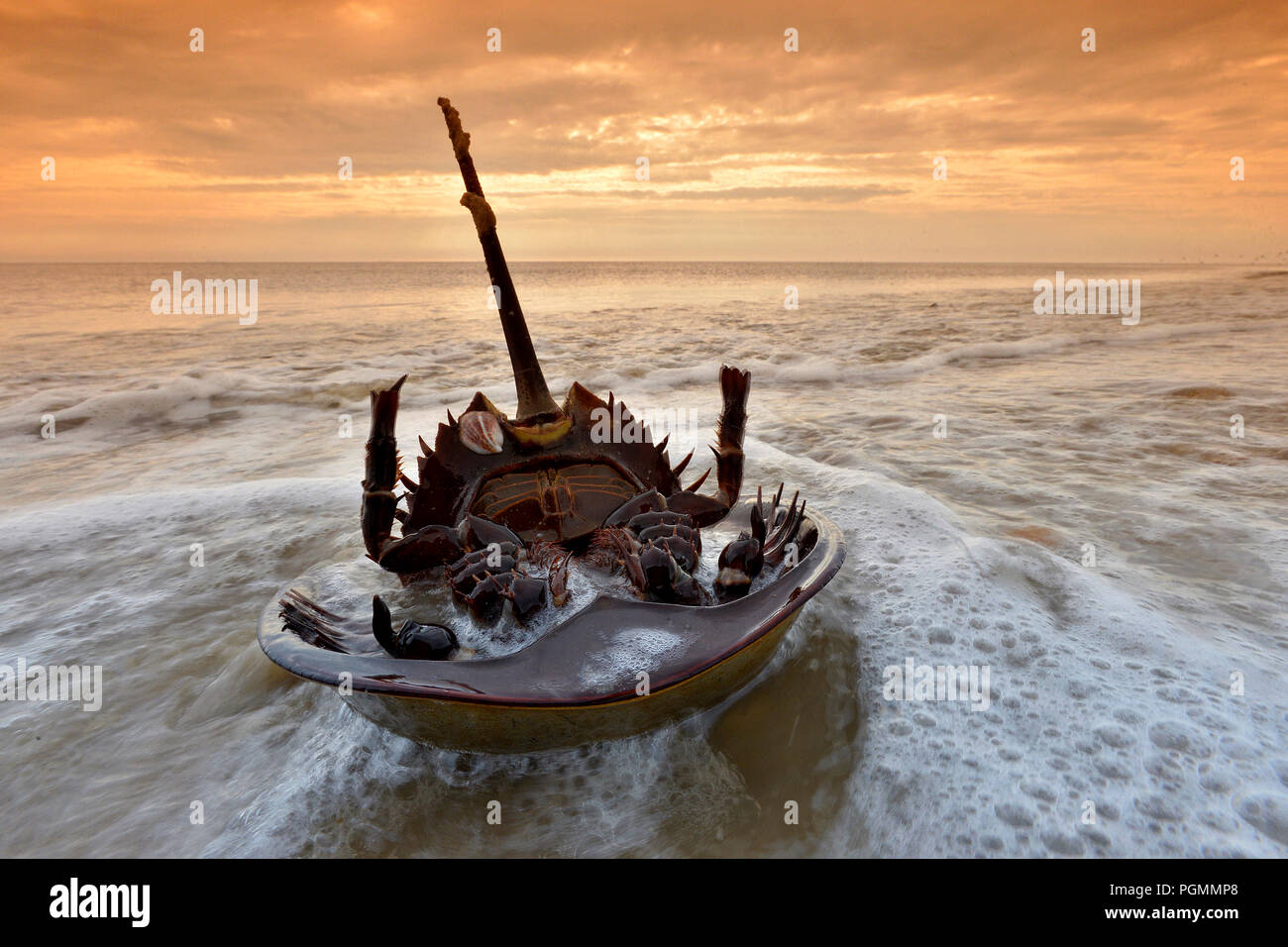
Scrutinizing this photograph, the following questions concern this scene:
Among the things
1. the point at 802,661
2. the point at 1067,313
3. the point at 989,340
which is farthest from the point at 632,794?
the point at 1067,313

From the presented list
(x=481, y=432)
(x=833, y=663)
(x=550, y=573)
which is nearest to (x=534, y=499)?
(x=481, y=432)

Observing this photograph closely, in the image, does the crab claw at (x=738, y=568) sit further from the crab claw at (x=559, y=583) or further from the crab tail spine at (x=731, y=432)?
the crab tail spine at (x=731, y=432)

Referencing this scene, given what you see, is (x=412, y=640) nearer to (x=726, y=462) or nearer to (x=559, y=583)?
(x=559, y=583)

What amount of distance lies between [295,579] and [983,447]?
4.43 meters

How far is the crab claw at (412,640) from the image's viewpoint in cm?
153

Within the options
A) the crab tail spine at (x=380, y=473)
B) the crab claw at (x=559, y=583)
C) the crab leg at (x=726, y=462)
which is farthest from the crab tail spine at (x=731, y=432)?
the crab tail spine at (x=380, y=473)

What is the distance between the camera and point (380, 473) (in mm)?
2102

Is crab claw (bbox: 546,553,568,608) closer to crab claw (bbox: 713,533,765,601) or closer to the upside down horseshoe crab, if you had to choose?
the upside down horseshoe crab

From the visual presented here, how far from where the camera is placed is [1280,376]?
651 centimetres

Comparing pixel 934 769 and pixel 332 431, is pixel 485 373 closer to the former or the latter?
pixel 332 431

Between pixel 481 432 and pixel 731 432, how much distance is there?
0.88 m

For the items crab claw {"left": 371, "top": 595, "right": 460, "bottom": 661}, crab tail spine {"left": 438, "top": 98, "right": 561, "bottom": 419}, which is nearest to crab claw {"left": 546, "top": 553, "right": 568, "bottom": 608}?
crab claw {"left": 371, "top": 595, "right": 460, "bottom": 661}

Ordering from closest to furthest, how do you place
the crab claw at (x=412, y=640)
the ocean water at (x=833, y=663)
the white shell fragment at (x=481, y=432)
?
the crab claw at (x=412, y=640) → the ocean water at (x=833, y=663) → the white shell fragment at (x=481, y=432)
